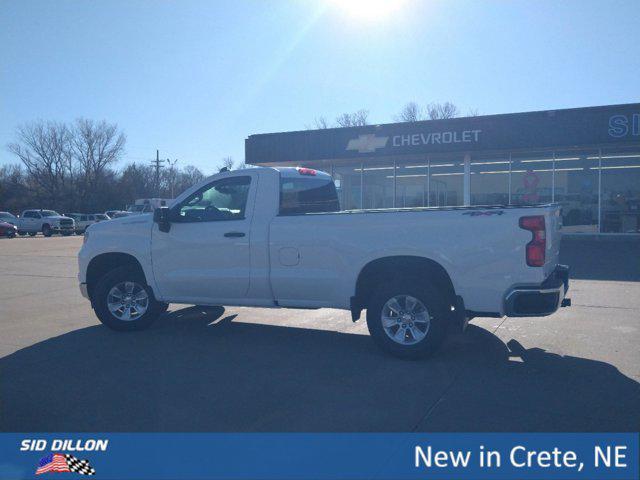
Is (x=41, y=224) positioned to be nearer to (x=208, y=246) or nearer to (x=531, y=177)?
(x=531, y=177)

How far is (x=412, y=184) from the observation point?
78.1 ft

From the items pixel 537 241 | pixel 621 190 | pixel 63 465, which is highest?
pixel 621 190

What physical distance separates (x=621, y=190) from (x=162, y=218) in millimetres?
18981

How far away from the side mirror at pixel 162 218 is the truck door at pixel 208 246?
0.07 m

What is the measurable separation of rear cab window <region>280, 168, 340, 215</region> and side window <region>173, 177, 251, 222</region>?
1.54 ft

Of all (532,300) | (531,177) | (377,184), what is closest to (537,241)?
(532,300)

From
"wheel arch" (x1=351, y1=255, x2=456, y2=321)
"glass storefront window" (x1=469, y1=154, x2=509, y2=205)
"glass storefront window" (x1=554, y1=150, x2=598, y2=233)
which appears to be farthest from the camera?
"glass storefront window" (x1=469, y1=154, x2=509, y2=205)

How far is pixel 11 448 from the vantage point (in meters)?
3.97

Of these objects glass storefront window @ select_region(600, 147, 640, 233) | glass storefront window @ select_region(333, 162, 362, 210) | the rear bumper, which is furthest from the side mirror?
glass storefront window @ select_region(600, 147, 640, 233)

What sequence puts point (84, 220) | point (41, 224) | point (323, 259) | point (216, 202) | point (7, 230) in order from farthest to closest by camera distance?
point (84, 220), point (41, 224), point (7, 230), point (216, 202), point (323, 259)

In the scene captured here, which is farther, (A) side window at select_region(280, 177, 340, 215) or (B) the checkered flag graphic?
(A) side window at select_region(280, 177, 340, 215)

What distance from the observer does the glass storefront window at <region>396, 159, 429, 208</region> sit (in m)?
23.5

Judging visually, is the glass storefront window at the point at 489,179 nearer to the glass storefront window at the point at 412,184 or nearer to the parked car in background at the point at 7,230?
the glass storefront window at the point at 412,184

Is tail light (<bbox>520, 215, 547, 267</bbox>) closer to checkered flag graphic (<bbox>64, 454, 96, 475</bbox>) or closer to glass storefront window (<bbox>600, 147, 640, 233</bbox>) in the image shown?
checkered flag graphic (<bbox>64, 454, 96, 475</bbox>)
